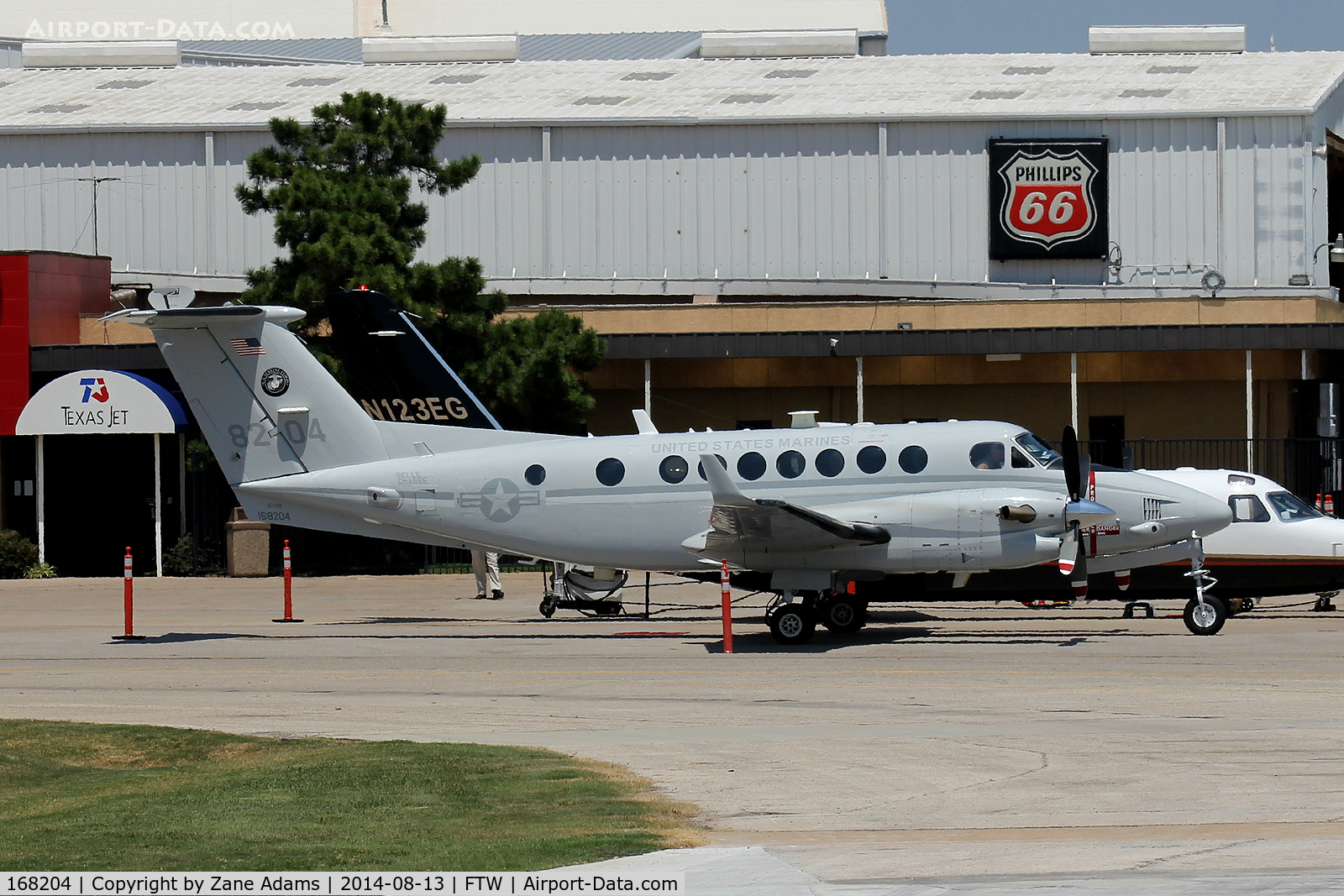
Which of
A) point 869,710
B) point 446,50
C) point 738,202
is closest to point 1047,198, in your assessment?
point 738,202

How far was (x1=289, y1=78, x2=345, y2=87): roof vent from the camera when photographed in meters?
53.8

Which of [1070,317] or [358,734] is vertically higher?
[1070,317]

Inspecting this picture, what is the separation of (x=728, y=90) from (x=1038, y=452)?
31.3 m

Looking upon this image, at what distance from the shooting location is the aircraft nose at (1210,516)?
68.7ft

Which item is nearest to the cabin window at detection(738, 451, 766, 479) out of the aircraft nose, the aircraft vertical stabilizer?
the aircraft vertical stabilizer

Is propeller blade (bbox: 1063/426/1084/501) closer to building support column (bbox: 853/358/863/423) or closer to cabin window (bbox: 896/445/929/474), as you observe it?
cabin window (bbox: 896/445/929/474)

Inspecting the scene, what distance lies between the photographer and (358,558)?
128 ft

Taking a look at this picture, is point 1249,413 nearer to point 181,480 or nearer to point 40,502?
point 181,480

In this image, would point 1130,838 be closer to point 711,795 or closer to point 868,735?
point 711,795

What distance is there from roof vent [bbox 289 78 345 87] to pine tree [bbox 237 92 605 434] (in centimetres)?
1637

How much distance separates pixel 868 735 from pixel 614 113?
37.2m

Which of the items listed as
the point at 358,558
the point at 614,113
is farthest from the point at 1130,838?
the point at 614,113

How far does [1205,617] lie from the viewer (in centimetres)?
2130

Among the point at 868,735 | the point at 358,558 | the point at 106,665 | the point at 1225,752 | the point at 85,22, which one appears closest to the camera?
the point at 1225,752
